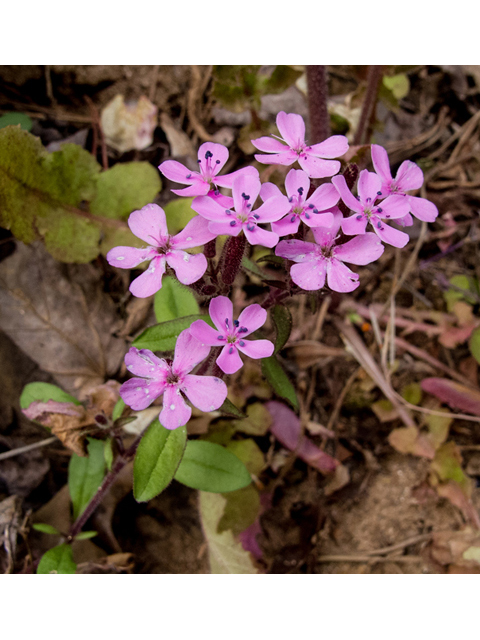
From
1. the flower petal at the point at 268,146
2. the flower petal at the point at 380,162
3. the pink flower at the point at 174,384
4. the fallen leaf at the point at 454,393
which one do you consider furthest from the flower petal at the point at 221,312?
the fallen leaf at the point at 454,393

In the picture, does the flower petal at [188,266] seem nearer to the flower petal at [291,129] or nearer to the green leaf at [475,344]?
the flower petal at [291,129]

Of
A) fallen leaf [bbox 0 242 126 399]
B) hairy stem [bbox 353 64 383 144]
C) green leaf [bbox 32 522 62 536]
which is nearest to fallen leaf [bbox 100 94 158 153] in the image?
fallen leaf [bbox 0 242 126 399]

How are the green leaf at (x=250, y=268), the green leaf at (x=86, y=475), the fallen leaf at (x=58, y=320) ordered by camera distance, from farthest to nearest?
the fallen leaf at (x=58, y=320), the green leaf at (x=86, y=475), the green leaf at (x=250, y=268)

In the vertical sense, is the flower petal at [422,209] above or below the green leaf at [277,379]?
above

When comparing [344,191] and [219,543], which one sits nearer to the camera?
[344,191]

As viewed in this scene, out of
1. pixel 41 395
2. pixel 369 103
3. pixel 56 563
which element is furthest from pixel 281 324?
pixel 369 103

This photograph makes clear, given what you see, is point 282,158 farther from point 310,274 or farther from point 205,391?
point 205,391

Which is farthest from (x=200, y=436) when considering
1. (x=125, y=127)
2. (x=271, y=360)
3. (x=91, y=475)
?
(x=125, y=127)

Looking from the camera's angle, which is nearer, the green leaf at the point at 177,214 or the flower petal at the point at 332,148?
the flower petal at the point at 332,148
